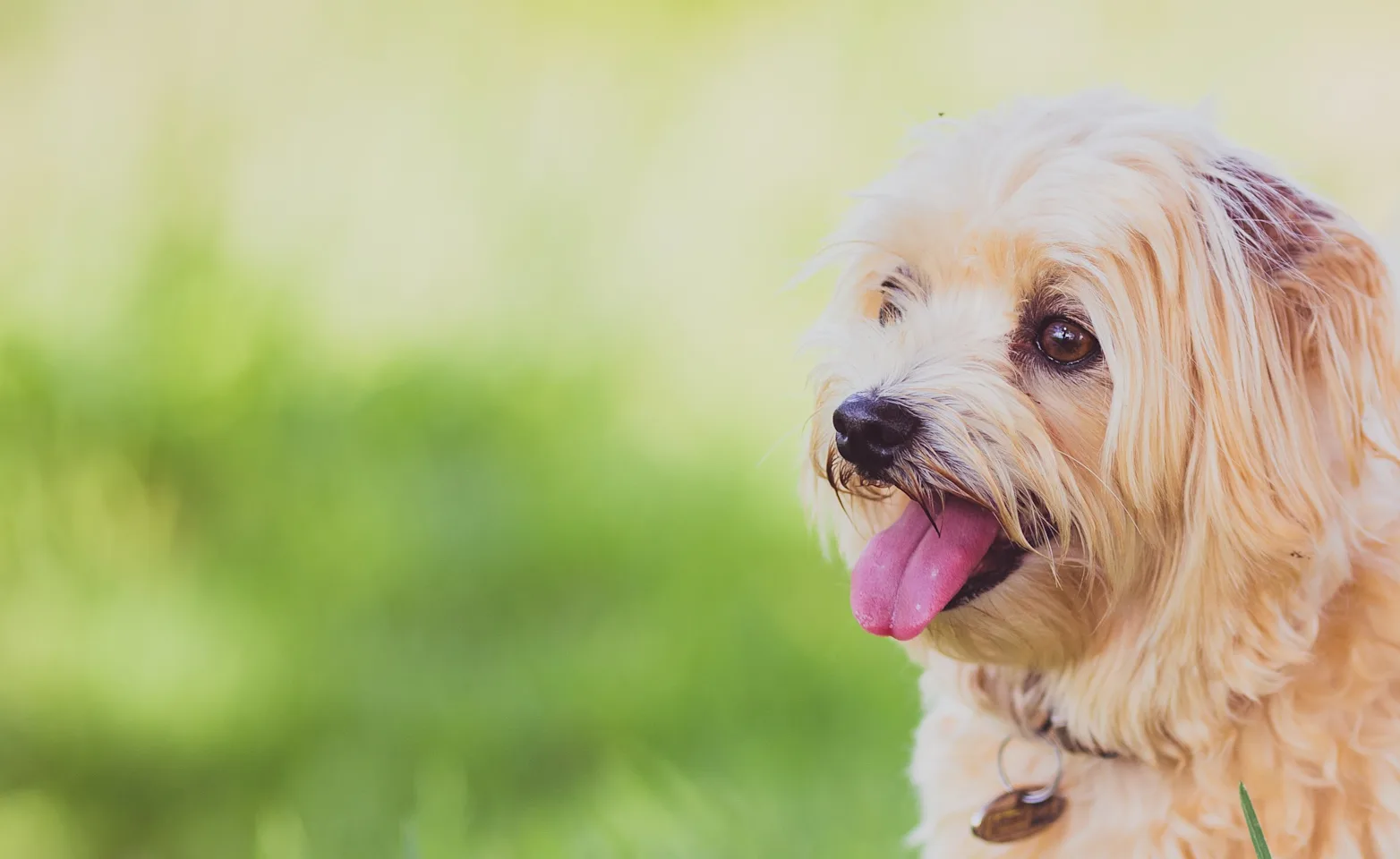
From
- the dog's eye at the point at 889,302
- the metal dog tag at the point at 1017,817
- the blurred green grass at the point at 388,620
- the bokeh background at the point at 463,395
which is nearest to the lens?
the metal dog tag at the point at 1017,817

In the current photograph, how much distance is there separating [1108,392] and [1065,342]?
0.11 m

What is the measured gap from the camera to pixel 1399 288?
2354mm

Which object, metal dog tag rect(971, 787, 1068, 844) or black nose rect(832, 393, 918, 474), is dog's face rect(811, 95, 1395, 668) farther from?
metal dog tag rect(971, 787, 1068, 844)

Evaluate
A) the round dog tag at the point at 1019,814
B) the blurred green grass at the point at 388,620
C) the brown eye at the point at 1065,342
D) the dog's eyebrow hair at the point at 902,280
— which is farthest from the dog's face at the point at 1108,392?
the blurred green grass at the point at 388,620

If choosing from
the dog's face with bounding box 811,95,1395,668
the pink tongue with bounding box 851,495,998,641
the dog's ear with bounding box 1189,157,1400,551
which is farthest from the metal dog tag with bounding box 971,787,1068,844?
the dog's ear with bounding box 1189,157,1400,551

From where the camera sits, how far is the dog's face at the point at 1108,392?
89.7 inches

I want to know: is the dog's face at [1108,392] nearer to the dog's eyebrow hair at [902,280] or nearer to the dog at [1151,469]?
the dog at [1151,469]

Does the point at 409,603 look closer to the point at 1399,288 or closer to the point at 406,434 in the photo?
the point at 406,434

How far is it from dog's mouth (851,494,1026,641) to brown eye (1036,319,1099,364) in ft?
0.99

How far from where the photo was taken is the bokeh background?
3779 millimetres

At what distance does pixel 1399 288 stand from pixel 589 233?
3671 mm

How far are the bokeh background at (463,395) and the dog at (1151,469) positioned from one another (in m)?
0.50

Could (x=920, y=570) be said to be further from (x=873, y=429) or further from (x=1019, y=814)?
(x=1019, y=814)

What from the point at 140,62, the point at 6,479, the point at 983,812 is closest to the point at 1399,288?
the point at 983,812
